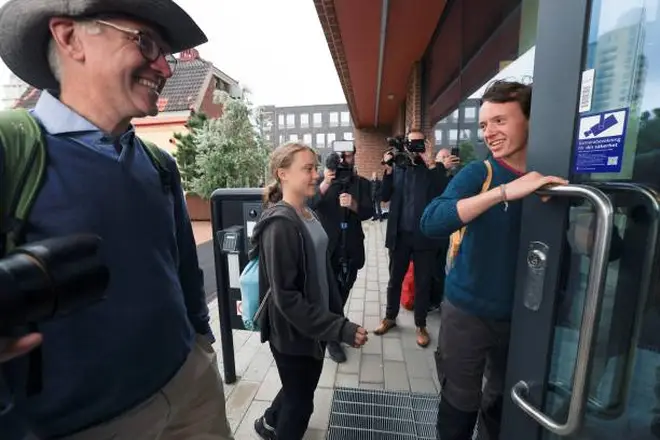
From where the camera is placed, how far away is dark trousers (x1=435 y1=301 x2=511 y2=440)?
149 centimetres

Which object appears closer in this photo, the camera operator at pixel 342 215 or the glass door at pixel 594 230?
the glass door at pixel 594 230

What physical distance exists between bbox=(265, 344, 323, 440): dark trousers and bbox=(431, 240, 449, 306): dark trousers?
76.4 inches

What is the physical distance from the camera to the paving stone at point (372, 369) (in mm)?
2669

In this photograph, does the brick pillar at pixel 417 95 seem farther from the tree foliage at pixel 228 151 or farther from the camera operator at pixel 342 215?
the tree foliage at pixel 228 151

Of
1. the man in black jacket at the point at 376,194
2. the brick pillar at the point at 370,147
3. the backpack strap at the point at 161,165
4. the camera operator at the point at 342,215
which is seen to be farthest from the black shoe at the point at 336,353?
the brick pillar at the point at 370,147

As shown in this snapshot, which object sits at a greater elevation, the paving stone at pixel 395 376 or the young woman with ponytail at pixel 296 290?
the young woman with ponytail at pixel 296 290

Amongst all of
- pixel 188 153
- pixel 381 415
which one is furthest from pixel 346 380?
pixel 188 153

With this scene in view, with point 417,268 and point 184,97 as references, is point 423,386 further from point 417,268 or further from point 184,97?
point 184,97

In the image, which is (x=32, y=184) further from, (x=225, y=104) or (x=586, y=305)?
(x=225, y=104)

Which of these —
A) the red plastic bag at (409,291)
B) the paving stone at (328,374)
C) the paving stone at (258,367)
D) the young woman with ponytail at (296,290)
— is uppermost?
the young woman with ponytail at (296,290)

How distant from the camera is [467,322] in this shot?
1515 millimetres

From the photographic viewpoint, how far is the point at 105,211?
98 centimetres

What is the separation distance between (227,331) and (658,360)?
239cm

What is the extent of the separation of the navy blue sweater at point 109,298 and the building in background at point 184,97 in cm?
→ 1522
